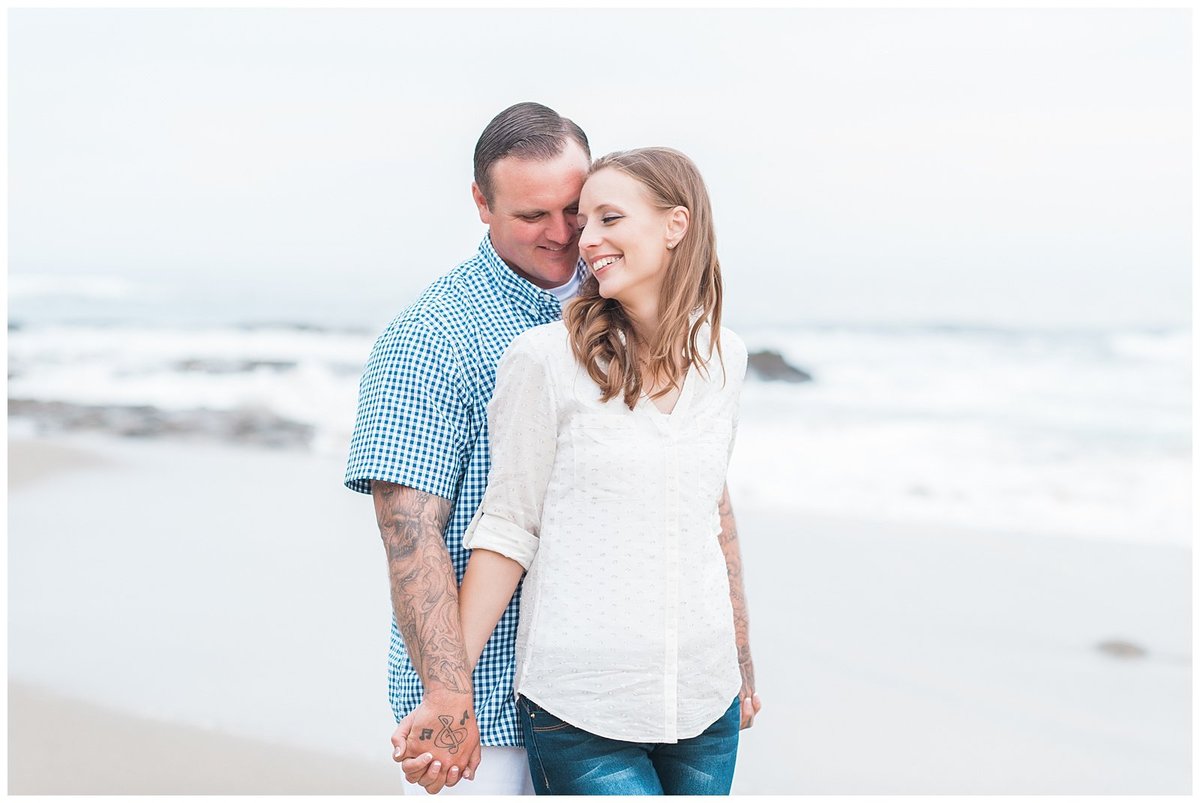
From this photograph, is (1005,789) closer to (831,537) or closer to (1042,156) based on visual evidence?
(831,537)

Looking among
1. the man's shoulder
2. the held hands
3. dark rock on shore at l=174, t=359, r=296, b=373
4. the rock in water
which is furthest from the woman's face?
dark rock on shore at l=174, t=359, r=296, b=373

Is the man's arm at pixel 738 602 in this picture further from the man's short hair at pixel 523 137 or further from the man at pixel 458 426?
the man's short hair at pixel 523 137

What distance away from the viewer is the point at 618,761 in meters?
2.10

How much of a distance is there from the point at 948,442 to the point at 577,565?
11.0 meters

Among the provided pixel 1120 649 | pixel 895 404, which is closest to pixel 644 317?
pixel 1120 649

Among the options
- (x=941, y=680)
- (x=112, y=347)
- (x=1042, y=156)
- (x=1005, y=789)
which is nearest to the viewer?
(x=1005, y=789)

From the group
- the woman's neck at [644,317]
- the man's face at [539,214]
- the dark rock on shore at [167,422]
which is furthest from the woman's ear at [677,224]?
the dark rock on shore at [167,422]

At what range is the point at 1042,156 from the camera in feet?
65.0

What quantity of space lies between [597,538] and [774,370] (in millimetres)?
14767

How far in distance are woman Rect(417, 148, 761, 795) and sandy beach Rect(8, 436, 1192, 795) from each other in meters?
2.37

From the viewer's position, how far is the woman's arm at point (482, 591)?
2.13 meters

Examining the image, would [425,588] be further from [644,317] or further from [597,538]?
[644,317]

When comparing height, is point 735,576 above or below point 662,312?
below

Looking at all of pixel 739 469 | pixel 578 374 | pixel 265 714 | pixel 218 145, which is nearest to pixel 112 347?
pixel 218 145
